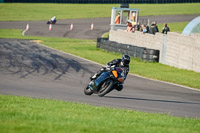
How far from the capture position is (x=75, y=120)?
850 cm

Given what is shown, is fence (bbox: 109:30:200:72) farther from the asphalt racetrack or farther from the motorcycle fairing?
the motorcycle fairing

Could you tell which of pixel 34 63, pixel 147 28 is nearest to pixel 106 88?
pixel 34 63

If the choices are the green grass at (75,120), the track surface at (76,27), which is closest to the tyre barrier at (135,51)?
the track surface at (76,27)

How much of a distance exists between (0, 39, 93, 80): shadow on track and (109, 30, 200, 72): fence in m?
4.78

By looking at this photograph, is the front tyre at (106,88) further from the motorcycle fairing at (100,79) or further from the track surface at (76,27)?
the track surface at (76,27)

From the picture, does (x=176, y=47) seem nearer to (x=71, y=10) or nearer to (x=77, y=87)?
(x=77, y=87)

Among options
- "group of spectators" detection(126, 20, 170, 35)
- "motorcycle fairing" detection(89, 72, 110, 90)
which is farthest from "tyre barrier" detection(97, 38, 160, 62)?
"motorcycle fairing" detection(89, 72, 110, 90)

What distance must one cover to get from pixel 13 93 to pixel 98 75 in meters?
2.50

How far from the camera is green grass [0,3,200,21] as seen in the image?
58.4 metres

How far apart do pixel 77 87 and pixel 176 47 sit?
9271mm

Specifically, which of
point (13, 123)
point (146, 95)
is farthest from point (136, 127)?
point (146, 95)

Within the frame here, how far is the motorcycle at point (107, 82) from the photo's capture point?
13023mm

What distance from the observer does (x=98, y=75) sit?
13633 millimetres

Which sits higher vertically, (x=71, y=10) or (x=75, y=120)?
(x=75, y=120)
